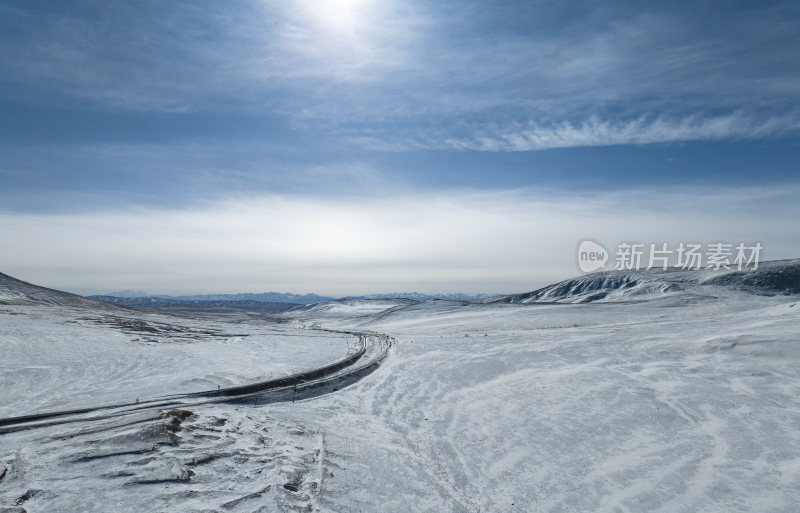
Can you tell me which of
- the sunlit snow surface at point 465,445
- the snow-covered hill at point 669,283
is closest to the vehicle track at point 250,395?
the sunlit snow surface at point 465,445

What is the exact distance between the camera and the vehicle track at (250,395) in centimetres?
1429

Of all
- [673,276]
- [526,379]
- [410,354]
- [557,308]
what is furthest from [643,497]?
[673,276]

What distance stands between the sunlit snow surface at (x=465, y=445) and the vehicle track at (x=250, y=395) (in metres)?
1.03

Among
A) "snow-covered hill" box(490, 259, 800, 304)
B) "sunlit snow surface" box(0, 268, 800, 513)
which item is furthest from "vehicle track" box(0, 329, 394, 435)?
"snow-covered hill" box(490, 259, 800, 304)

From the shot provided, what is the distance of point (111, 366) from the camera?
936 inches

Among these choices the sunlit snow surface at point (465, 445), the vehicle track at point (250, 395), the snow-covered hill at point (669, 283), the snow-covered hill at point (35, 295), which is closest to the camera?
the sunlit snow surface at point (465, 445)

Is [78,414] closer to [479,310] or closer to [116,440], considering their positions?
[116,440]

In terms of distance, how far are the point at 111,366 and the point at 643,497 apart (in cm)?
2725

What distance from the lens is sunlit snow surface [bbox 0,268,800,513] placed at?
10148mm

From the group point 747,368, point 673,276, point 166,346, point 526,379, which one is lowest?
point 166,346

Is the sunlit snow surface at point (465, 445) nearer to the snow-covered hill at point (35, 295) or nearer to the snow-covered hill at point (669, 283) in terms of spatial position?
the snow-covered hill at point (35, 295)

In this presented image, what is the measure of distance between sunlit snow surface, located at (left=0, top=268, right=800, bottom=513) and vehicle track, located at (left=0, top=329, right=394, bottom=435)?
1034mm

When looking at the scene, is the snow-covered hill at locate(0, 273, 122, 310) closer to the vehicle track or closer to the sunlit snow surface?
the sunlit snow surface

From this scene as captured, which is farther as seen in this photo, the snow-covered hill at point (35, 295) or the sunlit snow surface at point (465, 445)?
the snow-covered hill at point (35, 295)
